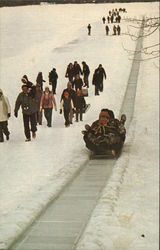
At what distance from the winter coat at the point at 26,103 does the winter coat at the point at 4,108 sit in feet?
0.68

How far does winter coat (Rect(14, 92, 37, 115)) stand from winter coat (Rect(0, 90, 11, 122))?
0.68 feet

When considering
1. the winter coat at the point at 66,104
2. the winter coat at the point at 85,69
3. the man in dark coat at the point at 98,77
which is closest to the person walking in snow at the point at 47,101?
the winter coat at the point at 66,104

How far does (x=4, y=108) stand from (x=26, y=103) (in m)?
0.56

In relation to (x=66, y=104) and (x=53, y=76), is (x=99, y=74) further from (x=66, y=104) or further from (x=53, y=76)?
(x=66, y=104)

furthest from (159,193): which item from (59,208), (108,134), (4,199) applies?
(108,134)

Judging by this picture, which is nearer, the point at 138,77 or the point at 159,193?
the point at 159,193

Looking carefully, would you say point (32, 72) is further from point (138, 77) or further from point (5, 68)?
point (138, 77)

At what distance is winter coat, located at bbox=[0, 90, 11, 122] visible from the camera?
45.3ft

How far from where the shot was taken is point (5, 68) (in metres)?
25.7

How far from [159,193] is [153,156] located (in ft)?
14.4

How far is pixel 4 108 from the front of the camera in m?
13.9

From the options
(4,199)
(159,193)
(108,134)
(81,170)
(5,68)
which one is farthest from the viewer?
(5,68)

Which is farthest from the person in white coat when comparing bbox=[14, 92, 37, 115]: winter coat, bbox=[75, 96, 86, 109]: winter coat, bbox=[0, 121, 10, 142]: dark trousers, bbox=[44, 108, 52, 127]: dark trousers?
bbox=[75, 96, 86, 109]: winter coat

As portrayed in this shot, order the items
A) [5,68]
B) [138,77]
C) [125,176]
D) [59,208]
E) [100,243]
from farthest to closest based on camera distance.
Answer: [138,77] → [5,68] → [125,176] → [59,208] → [100,243]
